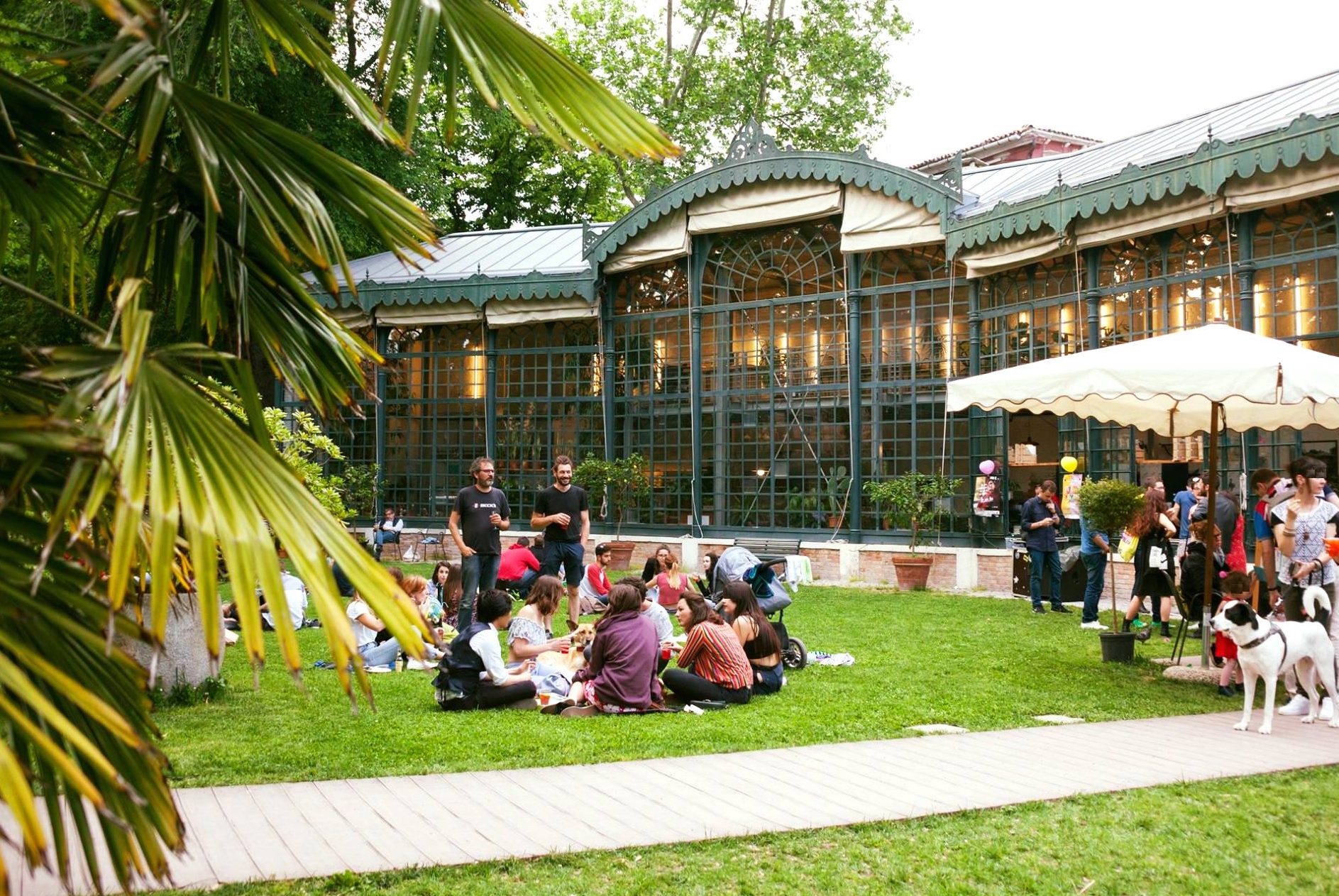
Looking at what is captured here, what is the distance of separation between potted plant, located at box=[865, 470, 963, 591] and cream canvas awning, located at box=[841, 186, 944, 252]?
3672 mm

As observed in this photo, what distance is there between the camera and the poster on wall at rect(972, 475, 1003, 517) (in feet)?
58.6

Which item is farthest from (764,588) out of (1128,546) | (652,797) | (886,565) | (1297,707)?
(886,565)

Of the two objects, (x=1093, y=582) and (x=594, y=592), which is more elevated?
(x=1093, y=582)

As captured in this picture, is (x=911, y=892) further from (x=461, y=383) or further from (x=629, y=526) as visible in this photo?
(x=461, y=383)

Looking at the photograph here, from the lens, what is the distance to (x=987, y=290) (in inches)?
731

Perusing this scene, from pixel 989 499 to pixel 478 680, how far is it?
11011mm

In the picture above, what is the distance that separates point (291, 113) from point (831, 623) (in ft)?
55.4

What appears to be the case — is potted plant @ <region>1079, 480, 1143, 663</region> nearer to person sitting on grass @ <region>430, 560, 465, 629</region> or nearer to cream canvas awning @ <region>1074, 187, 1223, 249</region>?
cream canvas awning @ <region>1074, 187, 1223, 249</region>

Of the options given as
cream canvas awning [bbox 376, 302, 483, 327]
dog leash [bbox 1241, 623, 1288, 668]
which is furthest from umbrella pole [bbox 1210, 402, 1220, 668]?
cream canvas awning [bbox 376, 302, 483, 327]

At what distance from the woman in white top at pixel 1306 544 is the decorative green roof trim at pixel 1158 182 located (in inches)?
223

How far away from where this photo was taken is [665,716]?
833cm

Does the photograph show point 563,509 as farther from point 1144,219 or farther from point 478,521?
point 1144,219

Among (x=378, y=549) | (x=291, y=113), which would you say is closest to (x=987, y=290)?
(x=378, y=549)

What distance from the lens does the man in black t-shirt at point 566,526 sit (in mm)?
13148
